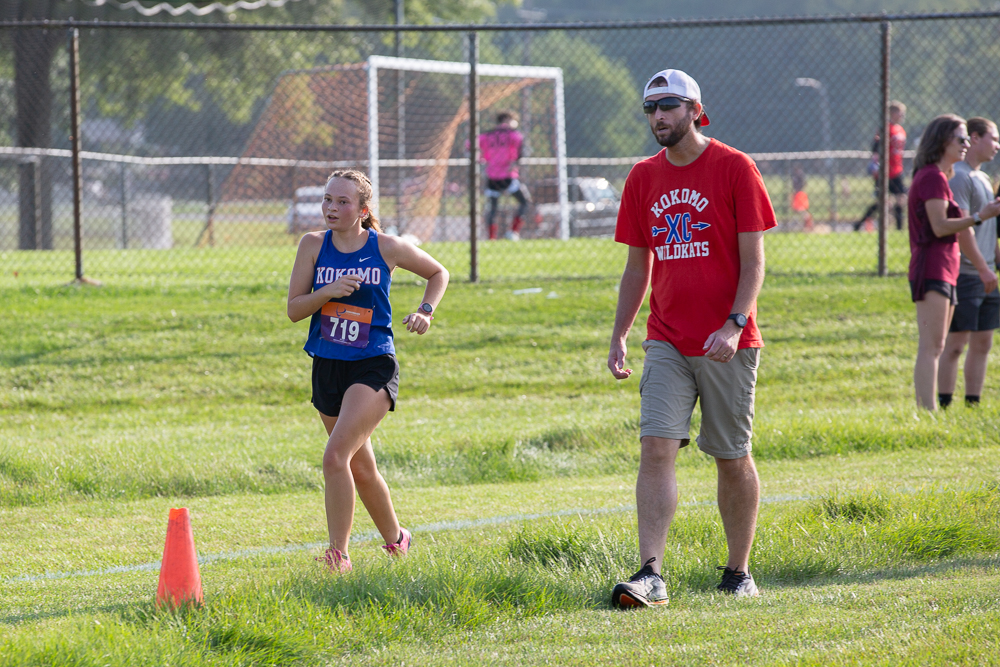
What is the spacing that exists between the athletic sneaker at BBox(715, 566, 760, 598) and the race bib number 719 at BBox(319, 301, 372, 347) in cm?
185

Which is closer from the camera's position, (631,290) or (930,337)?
(631,290)

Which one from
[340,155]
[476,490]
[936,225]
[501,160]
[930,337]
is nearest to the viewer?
[476,490]

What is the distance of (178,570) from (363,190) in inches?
75.1

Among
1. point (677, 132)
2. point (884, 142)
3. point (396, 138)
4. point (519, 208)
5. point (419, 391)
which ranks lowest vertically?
point (419, 391)

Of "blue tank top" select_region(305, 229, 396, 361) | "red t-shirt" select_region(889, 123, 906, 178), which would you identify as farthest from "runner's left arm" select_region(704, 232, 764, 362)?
"red t-shirt" select_region(889, 123, 906, 178)

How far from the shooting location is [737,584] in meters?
4.50

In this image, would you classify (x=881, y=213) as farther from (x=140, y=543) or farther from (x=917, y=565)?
(x=140, y=543)

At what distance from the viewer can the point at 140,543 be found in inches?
223

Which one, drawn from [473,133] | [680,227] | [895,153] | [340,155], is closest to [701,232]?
[680,227]

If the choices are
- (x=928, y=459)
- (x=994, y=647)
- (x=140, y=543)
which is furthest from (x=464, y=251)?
(x=994, y=647)

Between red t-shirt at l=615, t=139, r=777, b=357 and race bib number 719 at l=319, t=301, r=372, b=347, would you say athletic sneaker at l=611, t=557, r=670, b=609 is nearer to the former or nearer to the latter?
red t-shirt at l=615, t=139, r=777, b=357

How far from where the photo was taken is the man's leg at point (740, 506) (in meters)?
4.55

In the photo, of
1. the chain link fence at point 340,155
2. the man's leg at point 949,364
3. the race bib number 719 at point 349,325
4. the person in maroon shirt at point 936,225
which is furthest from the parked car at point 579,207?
the race bib number 719 at point 349,325

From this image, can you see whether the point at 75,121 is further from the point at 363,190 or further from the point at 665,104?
the point at 665,104
